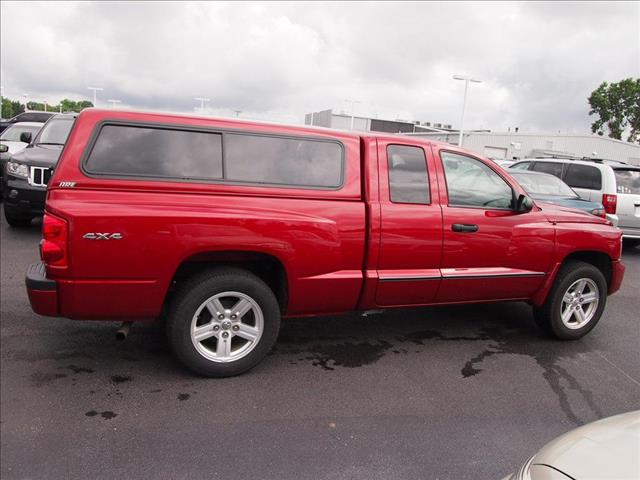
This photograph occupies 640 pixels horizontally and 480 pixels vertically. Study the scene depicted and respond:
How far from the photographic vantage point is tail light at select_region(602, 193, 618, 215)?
9.42 m

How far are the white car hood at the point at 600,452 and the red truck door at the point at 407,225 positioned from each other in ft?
6.66

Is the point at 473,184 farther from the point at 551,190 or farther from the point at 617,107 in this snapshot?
the point at 617,107

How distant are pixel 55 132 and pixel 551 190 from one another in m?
8.80

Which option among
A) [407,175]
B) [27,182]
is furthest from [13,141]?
[407,175]

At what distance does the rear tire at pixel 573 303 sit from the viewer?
15.6 ft

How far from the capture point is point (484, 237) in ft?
14.1

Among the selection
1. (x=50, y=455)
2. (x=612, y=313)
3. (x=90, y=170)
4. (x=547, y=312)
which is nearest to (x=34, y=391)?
(x=50, y=455)

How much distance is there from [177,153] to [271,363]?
174 centimetres

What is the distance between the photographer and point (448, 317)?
541 centimetres

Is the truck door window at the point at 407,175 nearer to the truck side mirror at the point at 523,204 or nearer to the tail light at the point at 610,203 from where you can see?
the truck side mirror at the point at 523,204

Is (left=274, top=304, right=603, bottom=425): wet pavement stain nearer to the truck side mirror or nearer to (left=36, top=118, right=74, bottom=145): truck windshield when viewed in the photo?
the truck side mirror

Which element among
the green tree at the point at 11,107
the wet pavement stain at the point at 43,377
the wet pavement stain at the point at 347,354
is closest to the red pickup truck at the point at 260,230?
the wet pavement stain at the point at 347,354

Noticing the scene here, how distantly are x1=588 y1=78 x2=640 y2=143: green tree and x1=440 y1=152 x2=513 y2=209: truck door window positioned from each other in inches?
2255

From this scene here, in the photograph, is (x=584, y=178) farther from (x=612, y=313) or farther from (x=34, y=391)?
(x=34, y=391)
